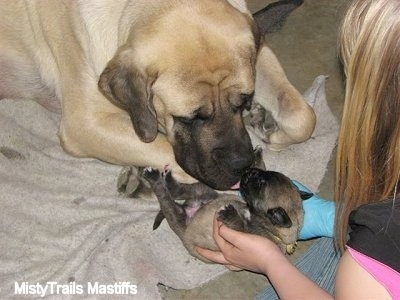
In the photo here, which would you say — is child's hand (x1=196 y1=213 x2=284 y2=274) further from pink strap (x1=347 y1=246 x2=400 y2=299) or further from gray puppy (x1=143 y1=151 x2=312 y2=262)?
pink strap (x1=347 y1=246 x2=400 y2=299)

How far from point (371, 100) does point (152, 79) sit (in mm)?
699

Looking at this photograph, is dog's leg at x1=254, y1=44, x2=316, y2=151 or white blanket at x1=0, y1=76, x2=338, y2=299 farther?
dog's leg at x1=254, y1=44, x2=316, y2=151

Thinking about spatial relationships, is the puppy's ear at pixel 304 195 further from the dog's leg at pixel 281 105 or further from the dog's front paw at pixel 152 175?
the dog's front paw at pixel 152 175

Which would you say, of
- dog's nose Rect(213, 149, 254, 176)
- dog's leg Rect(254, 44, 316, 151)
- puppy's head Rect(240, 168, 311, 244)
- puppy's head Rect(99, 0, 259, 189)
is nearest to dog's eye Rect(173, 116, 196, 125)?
puppy's head Rect(99, 0, 259, 189)

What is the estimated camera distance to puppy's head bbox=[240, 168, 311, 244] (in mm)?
2240

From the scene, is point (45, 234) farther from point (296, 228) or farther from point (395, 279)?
point (395, 279)

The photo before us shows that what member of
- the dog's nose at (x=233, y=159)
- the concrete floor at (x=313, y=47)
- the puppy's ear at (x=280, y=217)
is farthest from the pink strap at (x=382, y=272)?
the concrete floor at (x=313, y=47)

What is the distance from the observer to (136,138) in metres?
2.46

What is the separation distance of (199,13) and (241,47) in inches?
6.5

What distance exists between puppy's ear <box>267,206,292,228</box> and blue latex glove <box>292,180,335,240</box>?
9.9 inches

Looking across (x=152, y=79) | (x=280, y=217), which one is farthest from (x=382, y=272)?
(x=152, y=79)

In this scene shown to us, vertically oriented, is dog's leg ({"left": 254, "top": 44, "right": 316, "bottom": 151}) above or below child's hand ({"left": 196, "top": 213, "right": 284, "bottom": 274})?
above

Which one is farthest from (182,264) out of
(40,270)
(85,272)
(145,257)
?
(40,270)

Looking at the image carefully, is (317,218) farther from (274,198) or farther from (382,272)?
(382,272)
